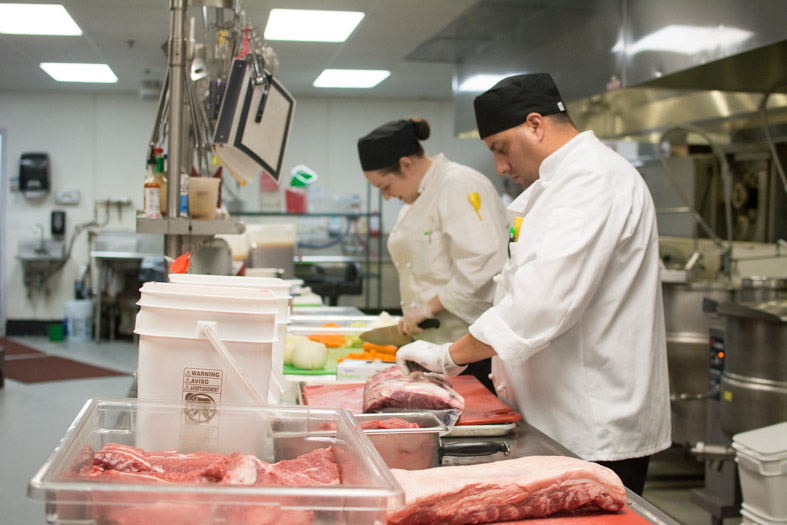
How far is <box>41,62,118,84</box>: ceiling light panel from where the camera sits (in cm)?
747

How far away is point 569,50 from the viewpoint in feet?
14.4

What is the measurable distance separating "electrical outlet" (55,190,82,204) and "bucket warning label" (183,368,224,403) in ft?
28.7

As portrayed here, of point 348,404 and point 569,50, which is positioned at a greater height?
point 569,50

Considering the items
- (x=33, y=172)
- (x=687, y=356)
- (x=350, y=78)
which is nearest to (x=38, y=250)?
(x=33, y=172)

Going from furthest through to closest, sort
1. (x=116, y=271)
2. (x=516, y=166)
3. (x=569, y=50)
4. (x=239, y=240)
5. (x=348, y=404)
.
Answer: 1. (x=116, y=271)
2. (x=569, y=50)
3. (x=239, y=240)
4. (x=516, y=166)
5. (x=348, y=404)

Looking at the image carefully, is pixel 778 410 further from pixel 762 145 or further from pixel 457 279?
pixel 762 145

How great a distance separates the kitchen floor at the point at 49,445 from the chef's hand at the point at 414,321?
1108 millimetres

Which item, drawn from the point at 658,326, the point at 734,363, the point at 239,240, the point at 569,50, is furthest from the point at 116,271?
the point at 658,326

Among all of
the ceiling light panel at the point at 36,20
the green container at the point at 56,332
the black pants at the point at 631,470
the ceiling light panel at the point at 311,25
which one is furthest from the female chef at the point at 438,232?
Result: the green container at the point at 56,332

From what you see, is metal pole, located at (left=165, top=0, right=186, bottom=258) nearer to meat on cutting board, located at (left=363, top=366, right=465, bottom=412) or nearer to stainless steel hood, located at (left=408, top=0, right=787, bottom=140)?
meat on cutting board, located at (left=363, top=366, right=465, bottom=412)

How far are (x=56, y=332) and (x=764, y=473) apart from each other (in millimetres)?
8348

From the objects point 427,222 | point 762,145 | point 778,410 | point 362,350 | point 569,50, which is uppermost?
point 569,50

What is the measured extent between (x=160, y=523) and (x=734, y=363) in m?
2.65

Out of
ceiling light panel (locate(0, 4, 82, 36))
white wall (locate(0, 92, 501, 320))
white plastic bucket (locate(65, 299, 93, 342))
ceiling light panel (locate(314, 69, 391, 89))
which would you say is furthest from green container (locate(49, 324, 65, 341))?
ceiling light panel (locate(314, 69, 391, 89))
